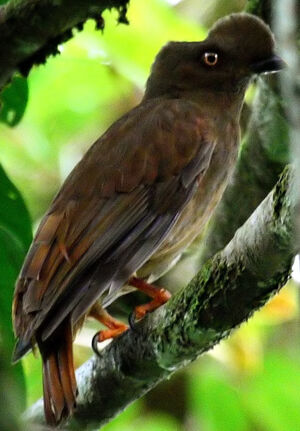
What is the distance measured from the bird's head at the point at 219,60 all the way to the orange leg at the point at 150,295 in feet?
3.23

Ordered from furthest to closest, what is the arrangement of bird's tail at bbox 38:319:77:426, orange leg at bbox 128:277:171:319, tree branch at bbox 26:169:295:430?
orange leg at bbox 128:277:171:319, bird's tail at bbox 38:319:77:426, tree branch at bbox 26:169:295:430

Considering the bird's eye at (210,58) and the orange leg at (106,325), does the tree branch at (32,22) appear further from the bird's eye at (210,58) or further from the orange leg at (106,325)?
the bird's eye at (210,58)

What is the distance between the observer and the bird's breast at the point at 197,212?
384 cm

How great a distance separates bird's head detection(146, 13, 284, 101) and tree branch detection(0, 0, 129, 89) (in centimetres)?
100

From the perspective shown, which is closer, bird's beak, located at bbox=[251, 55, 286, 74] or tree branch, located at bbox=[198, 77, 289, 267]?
bird's beak, located at bbox=[251, 55, 286, 74]

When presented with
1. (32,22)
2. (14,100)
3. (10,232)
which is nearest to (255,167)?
(14,100)

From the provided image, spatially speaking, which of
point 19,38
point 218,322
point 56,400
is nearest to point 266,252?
point 218,322

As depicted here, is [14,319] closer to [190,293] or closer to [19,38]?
[190,293]

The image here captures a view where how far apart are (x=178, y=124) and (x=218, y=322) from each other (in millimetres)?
1347

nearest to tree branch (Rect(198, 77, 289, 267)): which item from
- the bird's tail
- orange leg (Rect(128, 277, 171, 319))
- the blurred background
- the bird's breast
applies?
the bird's breast

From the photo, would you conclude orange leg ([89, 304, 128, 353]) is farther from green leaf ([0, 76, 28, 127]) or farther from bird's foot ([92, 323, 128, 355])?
green leaf ([0, 76, 28, 127])

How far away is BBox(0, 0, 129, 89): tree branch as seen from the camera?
9.96ft

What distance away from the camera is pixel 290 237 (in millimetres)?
2443

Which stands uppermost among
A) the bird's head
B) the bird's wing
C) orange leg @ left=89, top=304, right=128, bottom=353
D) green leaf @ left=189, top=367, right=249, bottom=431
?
the bird's head
